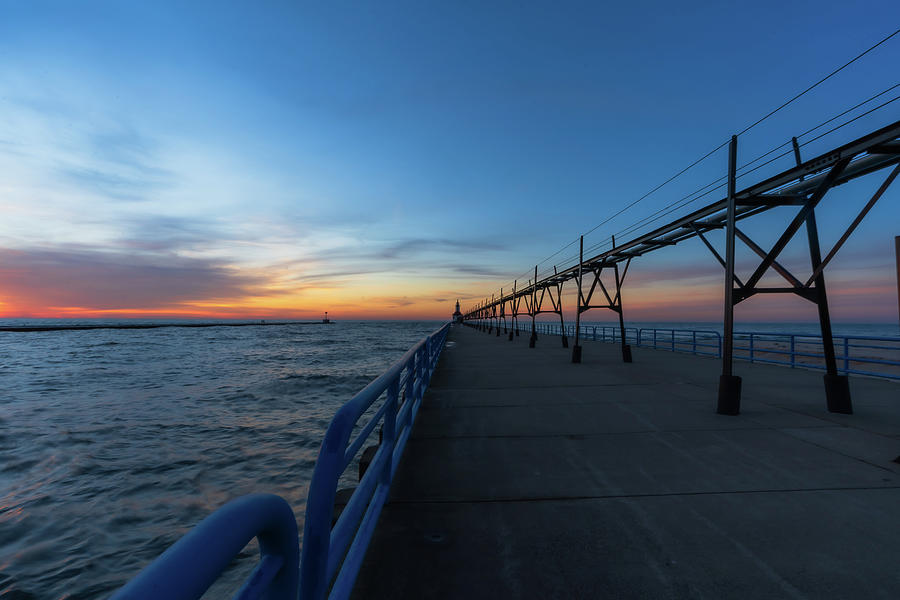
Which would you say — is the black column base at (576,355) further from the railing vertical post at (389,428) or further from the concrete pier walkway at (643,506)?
the railing vertical post at (389,428)

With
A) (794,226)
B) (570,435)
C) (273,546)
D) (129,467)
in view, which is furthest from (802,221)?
(129,467)

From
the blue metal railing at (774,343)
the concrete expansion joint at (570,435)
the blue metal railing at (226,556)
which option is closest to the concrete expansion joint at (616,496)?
the concrete expansion joint at (570,435)

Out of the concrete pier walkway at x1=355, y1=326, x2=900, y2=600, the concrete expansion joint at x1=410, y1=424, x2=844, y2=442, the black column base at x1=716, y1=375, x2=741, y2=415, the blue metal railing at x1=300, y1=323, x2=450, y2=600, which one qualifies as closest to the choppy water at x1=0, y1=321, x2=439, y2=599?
the concrete expansion joint at x1=410, y1=424, x2=844, y2=442

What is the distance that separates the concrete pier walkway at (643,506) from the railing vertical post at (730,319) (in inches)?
13.2

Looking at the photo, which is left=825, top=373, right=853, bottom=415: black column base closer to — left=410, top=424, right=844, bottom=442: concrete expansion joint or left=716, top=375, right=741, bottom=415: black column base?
left=716, top=375, right=741, bottom=415: black column base

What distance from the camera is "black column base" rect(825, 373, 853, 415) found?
7977 millimetres

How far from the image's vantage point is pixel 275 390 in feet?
63.6

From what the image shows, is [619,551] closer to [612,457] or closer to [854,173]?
[612,457]

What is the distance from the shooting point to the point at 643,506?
13.8 feet

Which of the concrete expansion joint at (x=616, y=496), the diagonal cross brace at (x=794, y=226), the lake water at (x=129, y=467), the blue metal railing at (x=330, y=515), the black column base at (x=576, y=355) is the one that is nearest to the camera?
the blue metal railing at (x=330, y=515)

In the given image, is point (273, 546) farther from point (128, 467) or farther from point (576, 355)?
point (576, 355)

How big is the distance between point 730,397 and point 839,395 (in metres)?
1.92

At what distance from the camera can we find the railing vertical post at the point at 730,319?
798cm

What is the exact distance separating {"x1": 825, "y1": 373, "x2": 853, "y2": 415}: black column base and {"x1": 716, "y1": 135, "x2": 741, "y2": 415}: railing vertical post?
1.50 metres
